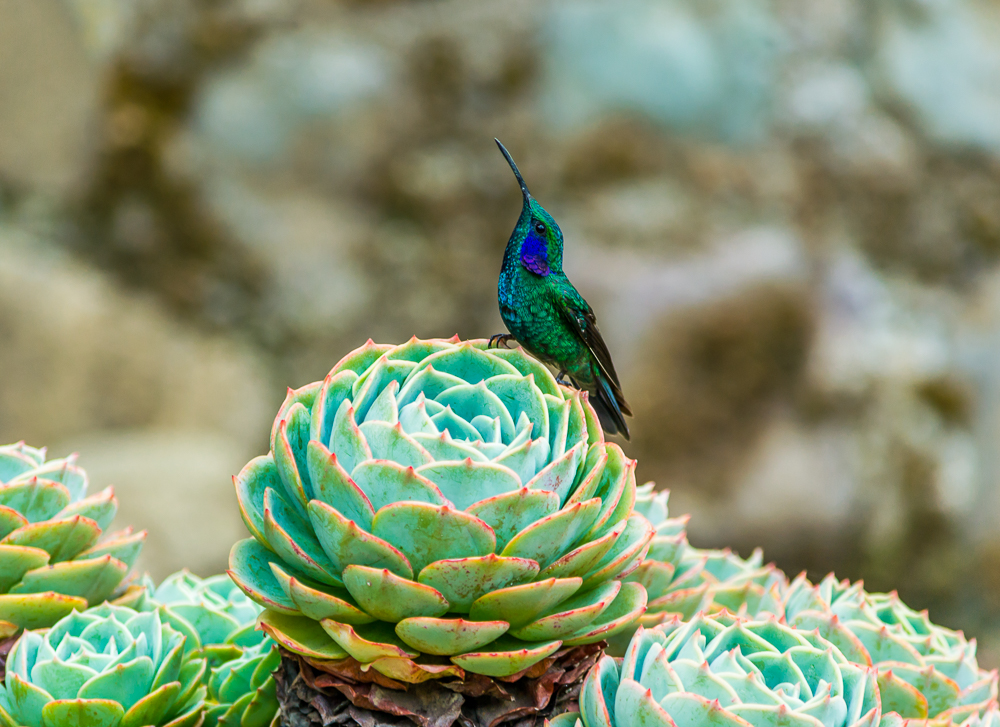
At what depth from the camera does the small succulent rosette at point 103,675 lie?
61cm

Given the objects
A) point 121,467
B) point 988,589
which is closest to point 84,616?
point 121,467

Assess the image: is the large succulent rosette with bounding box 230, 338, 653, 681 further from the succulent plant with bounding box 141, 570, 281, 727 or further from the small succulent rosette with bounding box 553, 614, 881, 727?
the succulent plant with bounding box 141, 570, 281, 727

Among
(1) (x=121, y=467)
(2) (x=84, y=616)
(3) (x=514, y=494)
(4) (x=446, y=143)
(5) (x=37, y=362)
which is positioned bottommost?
(2) (x=84, y=616)

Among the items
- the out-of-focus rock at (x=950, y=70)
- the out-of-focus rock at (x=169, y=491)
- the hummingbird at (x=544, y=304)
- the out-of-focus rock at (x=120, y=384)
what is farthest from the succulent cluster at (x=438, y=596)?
the out-of-focus rock at (x=950, y=70)

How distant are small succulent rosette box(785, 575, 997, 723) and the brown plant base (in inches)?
8.7

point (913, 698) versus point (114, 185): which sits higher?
point (114, 185)

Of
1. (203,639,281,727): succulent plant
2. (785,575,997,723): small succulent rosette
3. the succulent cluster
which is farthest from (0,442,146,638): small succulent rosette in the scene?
(785,575,997,723): small succulent rosette

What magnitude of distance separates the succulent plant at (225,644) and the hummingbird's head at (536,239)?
40 centimetres

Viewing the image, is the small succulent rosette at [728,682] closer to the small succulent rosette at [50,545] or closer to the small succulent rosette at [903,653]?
the small succulent rosette at [903,653]

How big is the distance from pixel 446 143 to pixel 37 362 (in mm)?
1351

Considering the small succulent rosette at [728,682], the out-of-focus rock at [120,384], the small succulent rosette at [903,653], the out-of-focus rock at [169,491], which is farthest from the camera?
the out-of-focus rock at [120,384]

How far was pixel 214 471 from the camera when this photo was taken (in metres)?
2.56

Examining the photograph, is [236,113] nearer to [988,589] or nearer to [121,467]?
[121,467]

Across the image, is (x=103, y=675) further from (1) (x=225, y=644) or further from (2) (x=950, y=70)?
(2) (x=950, y=70)
